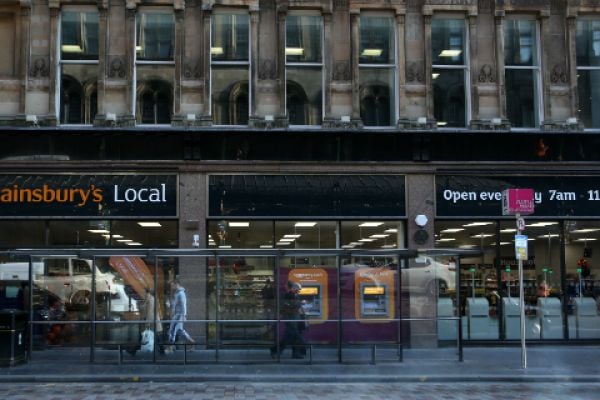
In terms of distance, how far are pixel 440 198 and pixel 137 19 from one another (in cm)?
1018

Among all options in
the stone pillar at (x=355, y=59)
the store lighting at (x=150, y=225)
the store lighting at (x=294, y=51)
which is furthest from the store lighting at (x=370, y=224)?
the store lighting at (x=150, y=225)

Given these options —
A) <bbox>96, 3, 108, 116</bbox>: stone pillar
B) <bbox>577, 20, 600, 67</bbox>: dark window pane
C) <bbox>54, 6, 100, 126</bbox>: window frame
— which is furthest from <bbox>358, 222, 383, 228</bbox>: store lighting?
<bbox>54, 6, 100, 126</bbox>: window frame

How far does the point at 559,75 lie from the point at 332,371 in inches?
472

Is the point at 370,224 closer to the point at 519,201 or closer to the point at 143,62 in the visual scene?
the point at 519,201

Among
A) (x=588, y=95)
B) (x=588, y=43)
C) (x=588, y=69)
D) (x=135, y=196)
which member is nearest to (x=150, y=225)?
(x=135, y=196)

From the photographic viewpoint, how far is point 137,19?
2186 cm

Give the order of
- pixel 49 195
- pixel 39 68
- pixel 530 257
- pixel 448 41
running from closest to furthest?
pixel 49 195
pixel 39 68
pixel 530 257
pixel 448 41

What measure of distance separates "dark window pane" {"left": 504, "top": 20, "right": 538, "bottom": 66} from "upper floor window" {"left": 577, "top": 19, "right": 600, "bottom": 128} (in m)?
1.38

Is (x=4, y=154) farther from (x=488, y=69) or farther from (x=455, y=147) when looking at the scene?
(x=488, y=69)

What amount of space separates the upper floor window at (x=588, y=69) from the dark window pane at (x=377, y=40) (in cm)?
576

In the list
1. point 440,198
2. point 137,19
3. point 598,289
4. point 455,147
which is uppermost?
point 137,19

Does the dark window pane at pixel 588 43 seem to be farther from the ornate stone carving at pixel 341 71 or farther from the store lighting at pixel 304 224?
the store lighting at pixel 304 224

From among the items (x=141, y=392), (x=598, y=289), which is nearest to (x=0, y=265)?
(x=141, y=392)

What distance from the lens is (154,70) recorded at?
71.6 feet
